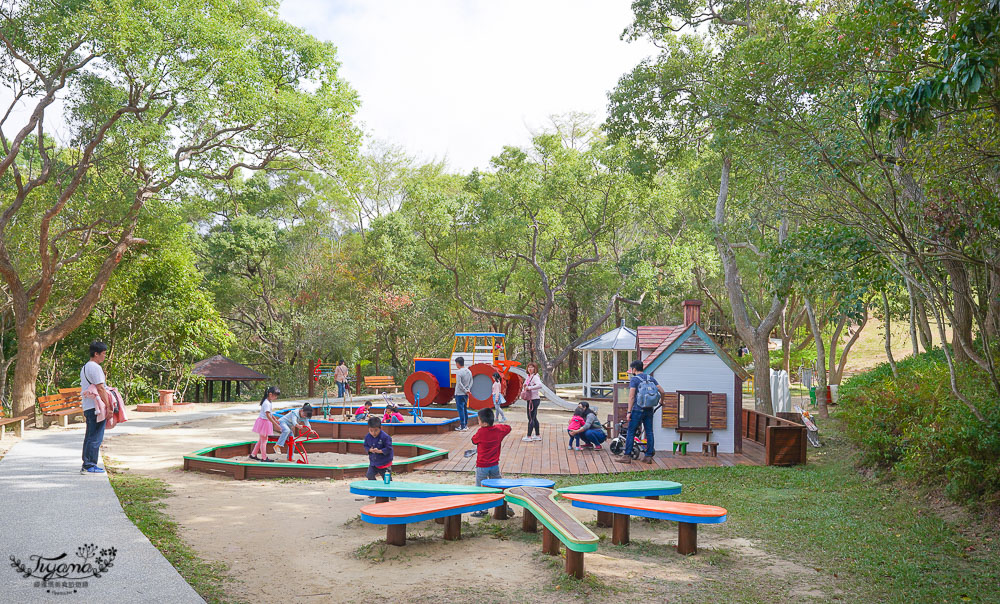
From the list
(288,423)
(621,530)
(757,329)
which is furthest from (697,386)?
(288,423)

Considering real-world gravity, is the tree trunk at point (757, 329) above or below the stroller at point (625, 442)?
above

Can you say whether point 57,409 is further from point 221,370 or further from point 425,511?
point 425,511

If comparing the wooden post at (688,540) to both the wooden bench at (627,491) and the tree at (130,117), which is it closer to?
the wooden bench at (627,491)

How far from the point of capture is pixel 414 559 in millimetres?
6090

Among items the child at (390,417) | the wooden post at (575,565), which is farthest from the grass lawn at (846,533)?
the child at (390,417)

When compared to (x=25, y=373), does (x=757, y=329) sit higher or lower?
higher

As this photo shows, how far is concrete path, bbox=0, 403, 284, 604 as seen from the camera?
432 centimetres

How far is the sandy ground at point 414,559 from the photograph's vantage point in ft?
17.0

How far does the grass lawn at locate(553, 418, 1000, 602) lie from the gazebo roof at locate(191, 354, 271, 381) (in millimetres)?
16581

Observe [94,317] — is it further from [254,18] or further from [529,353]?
[529,353]

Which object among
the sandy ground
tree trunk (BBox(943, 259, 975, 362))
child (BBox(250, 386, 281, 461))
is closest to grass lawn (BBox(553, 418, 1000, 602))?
the sandy ground

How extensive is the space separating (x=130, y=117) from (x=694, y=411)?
13561 millimetres

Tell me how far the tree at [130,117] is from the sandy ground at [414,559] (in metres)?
9.38

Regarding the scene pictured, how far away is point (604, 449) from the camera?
1258 centimetres
